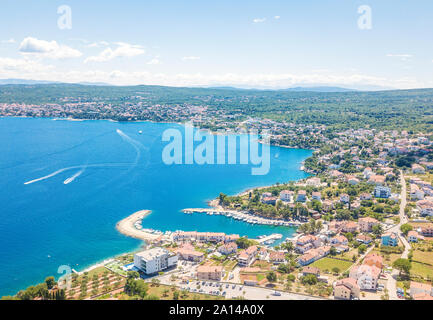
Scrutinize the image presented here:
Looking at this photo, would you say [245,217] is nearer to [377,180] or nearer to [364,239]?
[364,239]

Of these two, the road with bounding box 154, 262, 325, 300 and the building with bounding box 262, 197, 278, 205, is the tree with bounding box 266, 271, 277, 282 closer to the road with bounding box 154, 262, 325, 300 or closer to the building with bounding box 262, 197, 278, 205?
the road with bounding box 154, 262, 325, 300

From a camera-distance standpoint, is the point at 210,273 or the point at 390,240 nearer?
the point at 210,273

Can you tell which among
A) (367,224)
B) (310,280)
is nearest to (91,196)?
(310,280)

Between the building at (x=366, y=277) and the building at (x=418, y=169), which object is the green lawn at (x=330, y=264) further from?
the building at (x=418, y=169)

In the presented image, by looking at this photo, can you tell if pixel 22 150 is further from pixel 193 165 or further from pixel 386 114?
pixel 386 114

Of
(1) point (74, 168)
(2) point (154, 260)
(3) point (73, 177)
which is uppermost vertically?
(1) point (74, 168)

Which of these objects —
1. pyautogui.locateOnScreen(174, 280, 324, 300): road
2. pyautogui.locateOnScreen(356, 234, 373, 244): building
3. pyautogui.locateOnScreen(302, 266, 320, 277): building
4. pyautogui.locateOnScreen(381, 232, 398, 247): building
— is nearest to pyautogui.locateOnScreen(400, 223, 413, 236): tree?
pyautogui.locateOnScreen(381, 232, 398, 247): building

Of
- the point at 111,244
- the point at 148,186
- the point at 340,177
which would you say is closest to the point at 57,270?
the point at 111,244

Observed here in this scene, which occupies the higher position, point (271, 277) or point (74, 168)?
point (74, 168)
